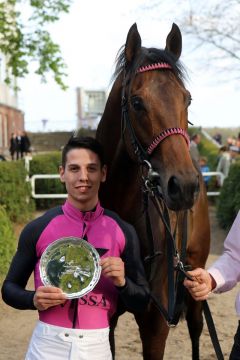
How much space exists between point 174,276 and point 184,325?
9.62ft

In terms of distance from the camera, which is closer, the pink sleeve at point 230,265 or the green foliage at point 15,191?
the pink sleeve at point 230,265

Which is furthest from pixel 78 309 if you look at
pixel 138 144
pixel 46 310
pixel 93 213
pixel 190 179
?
pixel 138 144

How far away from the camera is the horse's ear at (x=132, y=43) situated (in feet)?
8.49

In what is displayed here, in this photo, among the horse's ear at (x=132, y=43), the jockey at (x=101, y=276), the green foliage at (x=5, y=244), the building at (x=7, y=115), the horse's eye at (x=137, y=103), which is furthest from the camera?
the building at (x=7, y=115)

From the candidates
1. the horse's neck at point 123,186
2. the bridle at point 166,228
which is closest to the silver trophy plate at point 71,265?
the bridle at point 166,228

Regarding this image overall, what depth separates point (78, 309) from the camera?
6.68 ft

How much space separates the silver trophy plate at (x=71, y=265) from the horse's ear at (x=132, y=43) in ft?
3.53

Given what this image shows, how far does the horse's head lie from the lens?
2.11m

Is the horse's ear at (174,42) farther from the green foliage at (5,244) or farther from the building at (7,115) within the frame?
the building at (7,115)

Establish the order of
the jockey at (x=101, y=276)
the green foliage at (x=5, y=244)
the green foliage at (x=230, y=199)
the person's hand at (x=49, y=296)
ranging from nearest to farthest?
1. the person's hand at (x=49, y=296)
2. the jockey at (x=101, y=276)
3. the green foliage at (x=5, y=244)
4. the green foliage at (x=230, y=199)

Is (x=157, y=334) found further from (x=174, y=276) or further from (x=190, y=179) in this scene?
(x=190, y=179)

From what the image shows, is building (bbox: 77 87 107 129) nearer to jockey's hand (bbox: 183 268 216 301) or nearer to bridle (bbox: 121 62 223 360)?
bridle (bbox: 121 62 223 360)

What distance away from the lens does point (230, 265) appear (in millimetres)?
2258

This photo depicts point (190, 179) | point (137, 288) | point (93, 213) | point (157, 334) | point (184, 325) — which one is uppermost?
point (190, 179)
